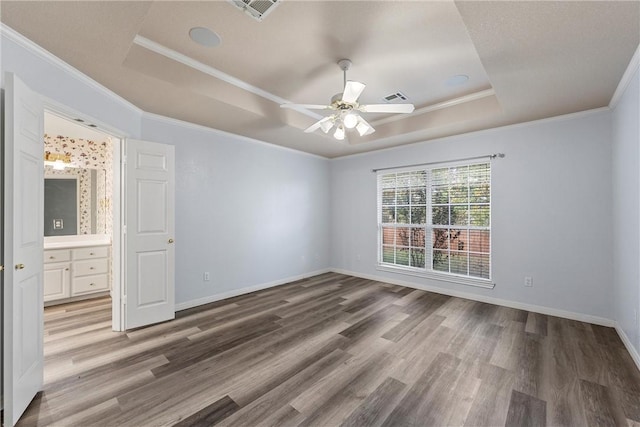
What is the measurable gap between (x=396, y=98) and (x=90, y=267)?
523 centimetres

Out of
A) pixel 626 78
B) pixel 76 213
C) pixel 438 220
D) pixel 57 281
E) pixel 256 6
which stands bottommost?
pixel 57 281

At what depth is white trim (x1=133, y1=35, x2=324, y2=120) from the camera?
7.85 ft

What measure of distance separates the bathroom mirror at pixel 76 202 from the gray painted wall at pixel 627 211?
21.9 ft

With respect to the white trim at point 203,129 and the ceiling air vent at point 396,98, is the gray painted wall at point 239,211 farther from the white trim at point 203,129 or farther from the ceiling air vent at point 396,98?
the ceiling air vent at point 396,98

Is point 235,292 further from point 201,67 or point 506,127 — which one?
point 506,127

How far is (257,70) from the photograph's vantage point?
2.83 metres

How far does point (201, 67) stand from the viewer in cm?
277

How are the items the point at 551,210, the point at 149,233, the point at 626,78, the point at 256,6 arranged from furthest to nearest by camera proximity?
the point at 551,210, the point at 149,233, the point at 626,78, the point at 256,6

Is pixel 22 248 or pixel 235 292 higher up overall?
pixel 22 248

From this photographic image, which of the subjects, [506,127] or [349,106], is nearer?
[349,106]

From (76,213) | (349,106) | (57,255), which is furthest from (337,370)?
(76,213)

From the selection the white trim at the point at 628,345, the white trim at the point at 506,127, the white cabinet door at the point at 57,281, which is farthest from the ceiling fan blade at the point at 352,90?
the white cabinet door at the point at 57,281

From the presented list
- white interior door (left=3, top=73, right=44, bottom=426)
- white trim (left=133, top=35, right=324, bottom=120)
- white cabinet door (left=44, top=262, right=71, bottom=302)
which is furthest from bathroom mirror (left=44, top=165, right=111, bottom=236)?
white trim (left=133, top=35, right=324, bottom=120)

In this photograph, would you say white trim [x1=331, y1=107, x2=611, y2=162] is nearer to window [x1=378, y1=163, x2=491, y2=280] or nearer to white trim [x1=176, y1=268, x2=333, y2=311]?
window [x1=378, y1=163, x2=491, y2=280]
